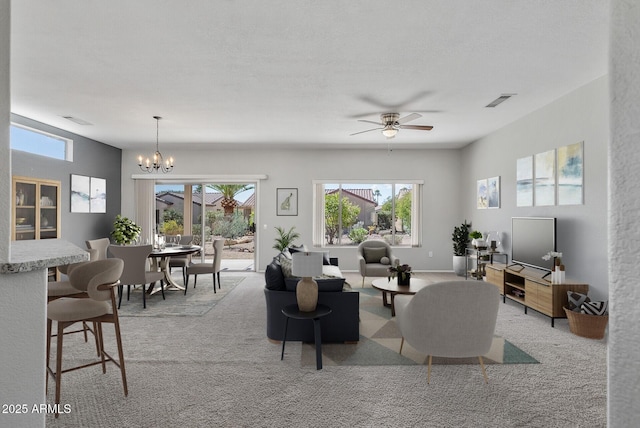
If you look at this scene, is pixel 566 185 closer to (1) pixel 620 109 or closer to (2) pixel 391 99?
(2) pixel 391 99

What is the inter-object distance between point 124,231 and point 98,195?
2.81 feet

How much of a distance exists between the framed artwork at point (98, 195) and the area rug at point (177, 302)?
2.13 metres

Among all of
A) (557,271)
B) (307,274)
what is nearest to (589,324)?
(557,271)

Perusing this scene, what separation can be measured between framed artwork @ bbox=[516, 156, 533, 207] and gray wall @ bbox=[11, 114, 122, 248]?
730 cm

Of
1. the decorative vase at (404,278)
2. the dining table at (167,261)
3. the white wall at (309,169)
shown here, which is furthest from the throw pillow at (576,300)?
the dining table at (167,261)

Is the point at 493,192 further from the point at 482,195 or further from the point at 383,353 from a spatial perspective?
the point at 383,353

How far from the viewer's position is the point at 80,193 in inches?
265

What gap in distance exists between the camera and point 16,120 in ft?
17.4

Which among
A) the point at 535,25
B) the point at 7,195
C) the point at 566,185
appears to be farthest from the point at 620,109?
the point at 566,185

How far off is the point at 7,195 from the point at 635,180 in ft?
6.44

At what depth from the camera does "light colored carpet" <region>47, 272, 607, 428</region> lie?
2.36 meters

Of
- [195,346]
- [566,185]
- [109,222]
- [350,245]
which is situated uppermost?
[566,185]

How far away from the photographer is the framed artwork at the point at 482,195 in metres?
6.75

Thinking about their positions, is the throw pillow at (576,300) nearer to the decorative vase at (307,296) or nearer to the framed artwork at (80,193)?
the decorative vase at (307,296)
